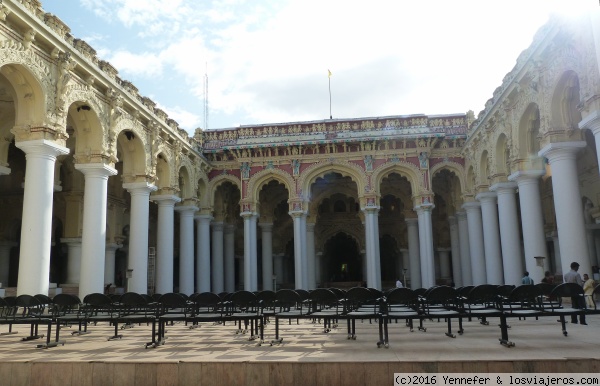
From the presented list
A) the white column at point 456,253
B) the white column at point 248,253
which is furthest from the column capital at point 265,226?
the white column at point 456,253

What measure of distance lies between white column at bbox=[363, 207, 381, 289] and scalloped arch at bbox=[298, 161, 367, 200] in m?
1.15

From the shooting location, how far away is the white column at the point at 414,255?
81.6 feet

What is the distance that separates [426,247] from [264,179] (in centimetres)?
814

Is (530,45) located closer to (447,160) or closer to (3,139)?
(447,160)

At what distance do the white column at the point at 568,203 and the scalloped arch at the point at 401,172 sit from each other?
9879 mm

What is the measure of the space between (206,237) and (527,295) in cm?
1749

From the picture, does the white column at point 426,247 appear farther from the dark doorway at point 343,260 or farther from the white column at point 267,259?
the dark doorway at point 343,260

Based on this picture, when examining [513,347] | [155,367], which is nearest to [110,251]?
[155,367]

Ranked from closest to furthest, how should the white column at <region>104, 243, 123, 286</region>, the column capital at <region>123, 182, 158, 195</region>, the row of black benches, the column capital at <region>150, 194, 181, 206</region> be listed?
the row of black benches → the column capital at <region>123, 182, 158, 195</region> → the column capital at <region>150, 194, 181, 206</region> → the white column at <region>104, 243, 123, 286</region>

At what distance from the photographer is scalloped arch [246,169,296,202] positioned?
23047 mm

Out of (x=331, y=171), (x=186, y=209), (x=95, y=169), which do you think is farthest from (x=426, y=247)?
(x=95, y=169)

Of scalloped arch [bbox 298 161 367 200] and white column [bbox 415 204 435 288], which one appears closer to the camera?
white column [bbox 415 204 435 288]

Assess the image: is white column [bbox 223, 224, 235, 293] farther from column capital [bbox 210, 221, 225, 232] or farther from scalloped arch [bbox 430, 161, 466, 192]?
scalloped arch [bbox 430, 161, 466, 192]

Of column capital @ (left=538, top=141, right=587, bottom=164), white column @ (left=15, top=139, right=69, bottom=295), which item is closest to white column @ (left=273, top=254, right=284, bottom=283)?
white column @ (left=15, top=139, right=69, bottom=295)
